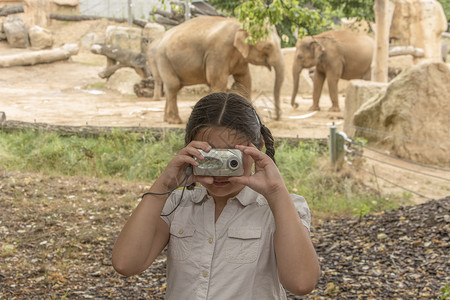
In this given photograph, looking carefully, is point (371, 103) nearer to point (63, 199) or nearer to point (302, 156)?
point (302, 156)

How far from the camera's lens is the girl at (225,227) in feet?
5.53

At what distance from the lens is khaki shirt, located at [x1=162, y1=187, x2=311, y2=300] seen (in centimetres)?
173

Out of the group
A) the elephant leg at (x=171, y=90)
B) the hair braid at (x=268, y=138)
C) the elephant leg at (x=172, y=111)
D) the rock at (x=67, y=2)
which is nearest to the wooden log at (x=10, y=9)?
the rock at (x=67, y=2)

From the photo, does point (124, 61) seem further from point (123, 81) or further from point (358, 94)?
point (358, 94)

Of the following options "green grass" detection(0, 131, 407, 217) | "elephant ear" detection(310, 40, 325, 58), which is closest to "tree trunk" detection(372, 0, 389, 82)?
"elephant ear" detection(310, 40, 325, 58)

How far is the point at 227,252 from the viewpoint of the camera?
5.76 feet

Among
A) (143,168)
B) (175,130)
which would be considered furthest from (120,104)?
(143,168)

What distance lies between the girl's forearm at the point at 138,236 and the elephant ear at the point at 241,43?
332 inches

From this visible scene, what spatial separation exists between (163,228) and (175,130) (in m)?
6.86

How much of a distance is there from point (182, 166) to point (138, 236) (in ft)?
0.82

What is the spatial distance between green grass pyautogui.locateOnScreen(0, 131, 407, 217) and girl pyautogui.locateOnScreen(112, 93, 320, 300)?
3.82 metres

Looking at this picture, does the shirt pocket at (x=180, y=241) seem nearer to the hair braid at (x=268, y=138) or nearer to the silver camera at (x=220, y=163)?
the silver camera at (x=220, y=163)

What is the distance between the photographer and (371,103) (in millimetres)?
8625

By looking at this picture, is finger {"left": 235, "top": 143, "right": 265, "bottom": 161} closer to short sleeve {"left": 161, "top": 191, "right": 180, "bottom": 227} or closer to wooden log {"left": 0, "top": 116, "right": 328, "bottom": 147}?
short sleeve {"left": 161, "top": 191, "right": 180, "bottom": 227}
